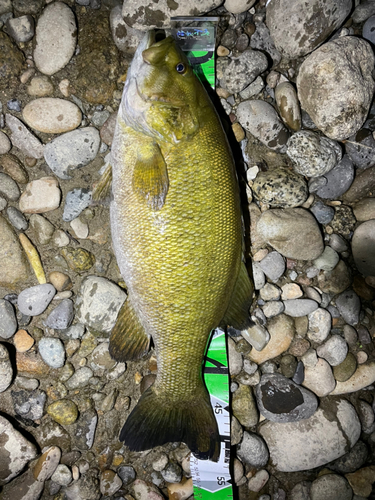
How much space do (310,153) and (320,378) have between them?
1624 mm

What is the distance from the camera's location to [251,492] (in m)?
2.40

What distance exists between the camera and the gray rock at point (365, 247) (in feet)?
7.75

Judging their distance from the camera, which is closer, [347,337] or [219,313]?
[219,313]

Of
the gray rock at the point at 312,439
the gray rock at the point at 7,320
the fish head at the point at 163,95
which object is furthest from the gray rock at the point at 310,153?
the gray rock at the point at 7,320

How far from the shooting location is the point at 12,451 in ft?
6.97

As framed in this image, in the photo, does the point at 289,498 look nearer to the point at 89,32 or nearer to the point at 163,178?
the point at 163,178

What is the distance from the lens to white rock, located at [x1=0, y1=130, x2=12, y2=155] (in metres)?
2.18

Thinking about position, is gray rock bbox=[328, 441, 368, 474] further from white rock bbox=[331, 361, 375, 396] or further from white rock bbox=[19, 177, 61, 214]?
white rock bbox=[19, 177, 61, 214]

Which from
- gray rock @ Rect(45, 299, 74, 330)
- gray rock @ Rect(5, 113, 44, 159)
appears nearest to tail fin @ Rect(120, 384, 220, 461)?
gray rock @ Rect(45, 299, 74, 330)

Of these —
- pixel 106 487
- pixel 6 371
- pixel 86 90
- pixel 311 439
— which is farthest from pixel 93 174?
pixel 311 439

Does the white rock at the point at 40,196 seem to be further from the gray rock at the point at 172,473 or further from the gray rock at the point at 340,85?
the gray rock at the point at 172,473

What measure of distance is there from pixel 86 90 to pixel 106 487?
9.10ft

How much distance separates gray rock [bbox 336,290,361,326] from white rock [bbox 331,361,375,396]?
379 millimetres

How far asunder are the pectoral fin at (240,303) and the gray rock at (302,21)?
1.62m
